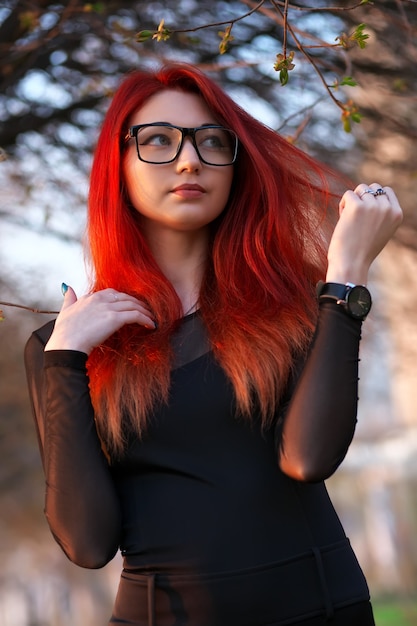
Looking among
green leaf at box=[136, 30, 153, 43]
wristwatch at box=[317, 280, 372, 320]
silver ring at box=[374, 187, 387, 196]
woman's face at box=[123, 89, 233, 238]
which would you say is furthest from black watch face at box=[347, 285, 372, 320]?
green leaf at box=[136, 30, 153, 43]

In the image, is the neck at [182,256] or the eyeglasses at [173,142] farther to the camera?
the neck at [182,256]

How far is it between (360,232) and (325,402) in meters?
0.37

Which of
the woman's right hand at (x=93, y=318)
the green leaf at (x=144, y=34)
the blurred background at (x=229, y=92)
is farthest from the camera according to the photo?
the blurred background at (x=229, y=92)

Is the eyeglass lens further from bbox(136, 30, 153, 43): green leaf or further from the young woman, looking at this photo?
bbox(136, 30, 153, 43): green leaf

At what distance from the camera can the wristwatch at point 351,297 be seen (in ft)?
6.28

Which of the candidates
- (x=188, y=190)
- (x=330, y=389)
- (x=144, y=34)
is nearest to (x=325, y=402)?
(x=330, y=389)

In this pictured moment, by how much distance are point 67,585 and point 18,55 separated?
1045 centimetres

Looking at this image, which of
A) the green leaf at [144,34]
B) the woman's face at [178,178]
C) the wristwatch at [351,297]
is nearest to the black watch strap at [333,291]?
the wristwatch at [351,297]

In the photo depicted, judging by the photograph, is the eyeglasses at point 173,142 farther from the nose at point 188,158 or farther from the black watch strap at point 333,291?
the black watch strap at point 333,291

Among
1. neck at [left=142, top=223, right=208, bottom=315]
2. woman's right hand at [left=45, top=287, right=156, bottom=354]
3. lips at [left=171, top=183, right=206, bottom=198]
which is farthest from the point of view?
neck at [left=142, top=223, right=208, bottom=315]

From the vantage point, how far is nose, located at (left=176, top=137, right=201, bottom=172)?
2191 millimetres

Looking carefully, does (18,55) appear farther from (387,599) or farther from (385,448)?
(385,448)

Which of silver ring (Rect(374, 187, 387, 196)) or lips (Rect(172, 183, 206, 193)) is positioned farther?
lips (Rect(172, 183, 206, 193))

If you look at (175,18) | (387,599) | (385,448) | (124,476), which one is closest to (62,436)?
(124,476)
